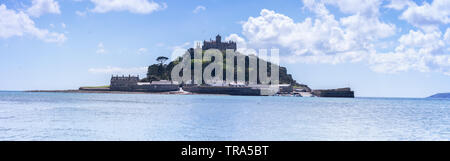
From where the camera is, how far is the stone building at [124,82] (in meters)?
168

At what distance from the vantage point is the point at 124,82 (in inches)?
6683

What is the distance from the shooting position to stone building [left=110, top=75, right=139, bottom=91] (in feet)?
552

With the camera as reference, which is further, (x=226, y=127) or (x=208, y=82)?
(x=208, y=82)

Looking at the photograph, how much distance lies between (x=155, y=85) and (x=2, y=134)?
140 m
